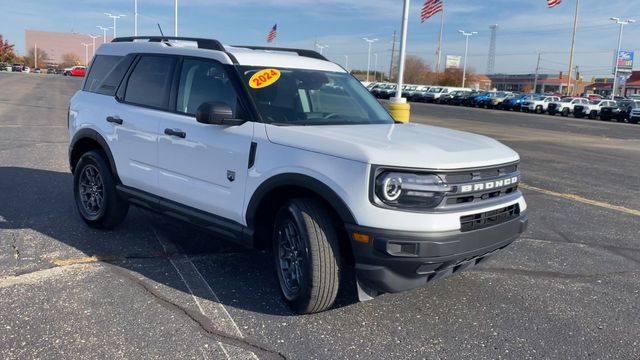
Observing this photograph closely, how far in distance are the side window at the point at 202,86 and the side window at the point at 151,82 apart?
19 centimetres

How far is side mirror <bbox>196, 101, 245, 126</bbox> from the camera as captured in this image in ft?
13.7

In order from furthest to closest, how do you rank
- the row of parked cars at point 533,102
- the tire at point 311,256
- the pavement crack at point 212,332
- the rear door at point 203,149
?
the row of parked cars at point 533,102, the rear door at point 203,149, the tire at point 311,256, the pavement crack at point 212,332

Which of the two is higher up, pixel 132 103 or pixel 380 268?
pixel 132 103

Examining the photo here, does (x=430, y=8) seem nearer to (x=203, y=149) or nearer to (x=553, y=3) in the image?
(x=553, y=3)

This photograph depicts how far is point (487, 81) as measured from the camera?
456 feet

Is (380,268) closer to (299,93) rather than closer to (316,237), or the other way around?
(316,237)

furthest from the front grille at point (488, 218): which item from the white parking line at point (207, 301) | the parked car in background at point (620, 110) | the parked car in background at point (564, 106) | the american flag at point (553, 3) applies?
the parked car in background at point (564, 106)

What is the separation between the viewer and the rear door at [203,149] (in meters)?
4.28

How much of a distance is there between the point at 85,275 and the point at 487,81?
143067 mm

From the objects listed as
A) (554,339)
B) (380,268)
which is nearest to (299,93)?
(380,268)

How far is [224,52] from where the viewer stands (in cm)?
474

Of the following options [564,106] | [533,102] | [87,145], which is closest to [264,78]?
[87,145]

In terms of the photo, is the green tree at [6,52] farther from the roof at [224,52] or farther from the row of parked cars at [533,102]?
the roof at [224,52]

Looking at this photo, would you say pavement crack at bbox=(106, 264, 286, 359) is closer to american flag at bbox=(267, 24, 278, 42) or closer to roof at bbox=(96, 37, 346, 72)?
roof at bbox=(96, 37, 346, 72)
